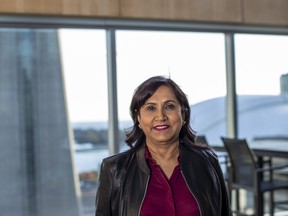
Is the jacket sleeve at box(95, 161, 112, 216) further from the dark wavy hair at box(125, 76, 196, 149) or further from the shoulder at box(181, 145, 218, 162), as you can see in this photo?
the shoulder at box(181, 145, 218, 162)

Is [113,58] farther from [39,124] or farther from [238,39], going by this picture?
[238,39]

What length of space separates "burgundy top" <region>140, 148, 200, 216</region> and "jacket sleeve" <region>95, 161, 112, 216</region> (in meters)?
0.14

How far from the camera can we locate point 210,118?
519cm

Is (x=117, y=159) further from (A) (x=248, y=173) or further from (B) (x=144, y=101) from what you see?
(A) (x=248, y=173)

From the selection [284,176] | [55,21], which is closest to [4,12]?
[55,21]

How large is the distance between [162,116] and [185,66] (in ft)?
11.6

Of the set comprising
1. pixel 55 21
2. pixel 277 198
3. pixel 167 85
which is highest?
pixel 55 21

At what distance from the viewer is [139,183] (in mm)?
1529

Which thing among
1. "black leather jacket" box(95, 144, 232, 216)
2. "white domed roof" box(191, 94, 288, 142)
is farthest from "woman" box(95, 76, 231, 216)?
"white domed roof" box(191, 94, 288, 142)

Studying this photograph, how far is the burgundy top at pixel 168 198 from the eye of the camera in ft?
4.85

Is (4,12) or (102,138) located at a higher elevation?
(4,12)

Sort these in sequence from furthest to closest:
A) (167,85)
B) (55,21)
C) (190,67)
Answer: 1. (190,67)
2. (55,21)
3. (167,85)

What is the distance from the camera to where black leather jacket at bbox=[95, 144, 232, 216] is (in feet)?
4.95

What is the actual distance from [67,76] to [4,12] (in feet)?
2.81
